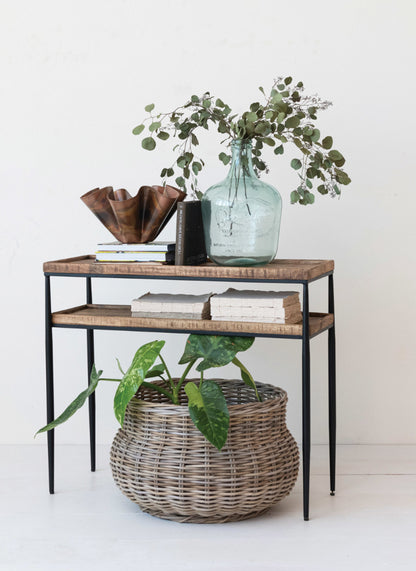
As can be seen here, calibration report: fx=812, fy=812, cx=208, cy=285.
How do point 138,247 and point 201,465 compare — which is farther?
point 138,247

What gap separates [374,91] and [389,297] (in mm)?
780

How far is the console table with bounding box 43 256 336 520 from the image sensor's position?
227 cm

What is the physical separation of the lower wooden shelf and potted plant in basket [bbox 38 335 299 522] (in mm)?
43

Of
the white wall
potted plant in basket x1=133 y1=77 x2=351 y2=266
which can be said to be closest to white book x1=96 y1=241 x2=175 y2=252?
potted plant in basket x1=133 y1=77 x2=351 y2=266

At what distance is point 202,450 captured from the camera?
2271 millimetres

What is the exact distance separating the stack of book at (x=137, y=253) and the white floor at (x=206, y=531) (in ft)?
2.49

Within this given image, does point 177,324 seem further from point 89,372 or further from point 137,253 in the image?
point 89,372

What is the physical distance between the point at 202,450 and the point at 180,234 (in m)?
0.63

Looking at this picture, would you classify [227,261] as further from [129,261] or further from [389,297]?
[389,297]

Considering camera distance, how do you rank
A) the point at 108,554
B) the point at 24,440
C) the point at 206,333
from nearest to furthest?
the point at 108,554 < the point at 206,333 < the point at 24,440

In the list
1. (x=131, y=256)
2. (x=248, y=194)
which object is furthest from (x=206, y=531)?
(x=248, y=194)

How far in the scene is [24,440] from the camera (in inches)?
128

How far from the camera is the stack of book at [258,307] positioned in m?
2.28

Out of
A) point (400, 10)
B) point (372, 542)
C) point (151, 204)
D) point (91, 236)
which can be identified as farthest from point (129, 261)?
point (400, 10)
